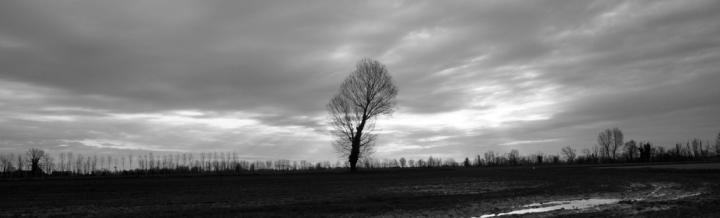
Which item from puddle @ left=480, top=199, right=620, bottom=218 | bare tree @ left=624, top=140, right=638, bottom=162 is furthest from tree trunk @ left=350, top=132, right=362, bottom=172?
bare tree @ left=624, top=140, right=638, bottom=162

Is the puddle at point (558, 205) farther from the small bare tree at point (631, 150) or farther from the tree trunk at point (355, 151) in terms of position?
the small bare tree at point (631, 150)

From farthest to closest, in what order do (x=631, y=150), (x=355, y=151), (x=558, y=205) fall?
(x=631, y=150) → (x=355, y=151) → (x=558, y=205)

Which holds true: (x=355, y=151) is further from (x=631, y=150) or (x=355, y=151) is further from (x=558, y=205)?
(x=631, y=150)

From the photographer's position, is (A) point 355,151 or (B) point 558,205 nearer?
(B) point 558,205

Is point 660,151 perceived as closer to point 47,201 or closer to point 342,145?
point 342,145

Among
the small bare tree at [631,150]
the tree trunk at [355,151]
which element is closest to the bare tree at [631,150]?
the small bare tree at [631,150]

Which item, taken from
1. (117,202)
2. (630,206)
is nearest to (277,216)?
(117,202)

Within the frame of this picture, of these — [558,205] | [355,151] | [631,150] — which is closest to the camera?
[558,205]

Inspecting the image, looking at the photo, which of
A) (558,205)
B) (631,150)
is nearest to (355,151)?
(558,205)

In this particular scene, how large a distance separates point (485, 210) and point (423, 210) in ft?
8.62

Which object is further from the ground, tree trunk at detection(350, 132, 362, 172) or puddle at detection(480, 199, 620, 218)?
tree trunk at detection(350, 132, 362, 172)

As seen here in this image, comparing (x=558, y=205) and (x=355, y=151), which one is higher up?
(x=355, y=151)

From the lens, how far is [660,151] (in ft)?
627

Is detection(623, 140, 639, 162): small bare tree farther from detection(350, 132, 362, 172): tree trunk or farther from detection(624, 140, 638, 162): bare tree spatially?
detection(350, 132, 362, 172): tree trunk
